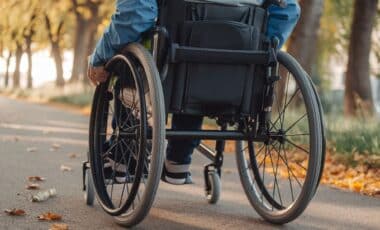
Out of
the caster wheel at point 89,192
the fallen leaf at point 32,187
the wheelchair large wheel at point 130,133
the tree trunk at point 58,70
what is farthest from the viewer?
the tree trunk at point 58,70

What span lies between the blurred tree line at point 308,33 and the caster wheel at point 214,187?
581 centimetres

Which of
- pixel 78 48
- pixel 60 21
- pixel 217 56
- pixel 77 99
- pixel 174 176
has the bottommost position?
pixel 77 99

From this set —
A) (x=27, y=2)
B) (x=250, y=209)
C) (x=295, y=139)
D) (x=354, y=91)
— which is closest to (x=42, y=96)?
(x=27, y=2)

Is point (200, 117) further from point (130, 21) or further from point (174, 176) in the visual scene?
point (130, 21)

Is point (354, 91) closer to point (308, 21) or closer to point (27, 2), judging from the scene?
point (308, 21)

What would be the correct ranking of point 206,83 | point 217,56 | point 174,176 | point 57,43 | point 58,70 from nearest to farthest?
point 217,56 → point 206,83 → point 174,176 → point 58,70 → point 57,43

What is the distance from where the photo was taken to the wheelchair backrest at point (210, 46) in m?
3.65

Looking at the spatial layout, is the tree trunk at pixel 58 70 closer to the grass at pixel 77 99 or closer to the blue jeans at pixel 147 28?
the grass at pixel 77 99

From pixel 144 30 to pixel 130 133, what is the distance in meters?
0.51

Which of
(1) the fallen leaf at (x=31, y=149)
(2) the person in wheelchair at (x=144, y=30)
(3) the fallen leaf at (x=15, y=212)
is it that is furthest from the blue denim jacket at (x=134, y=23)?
(1) the fallen leaf at (x=31, y=149)

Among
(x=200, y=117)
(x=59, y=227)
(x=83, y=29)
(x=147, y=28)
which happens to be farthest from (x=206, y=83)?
(x=83, y=29)

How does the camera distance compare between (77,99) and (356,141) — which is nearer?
(356,141)

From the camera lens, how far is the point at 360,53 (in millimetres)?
12359

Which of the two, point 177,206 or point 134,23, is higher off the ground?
point 134,23
